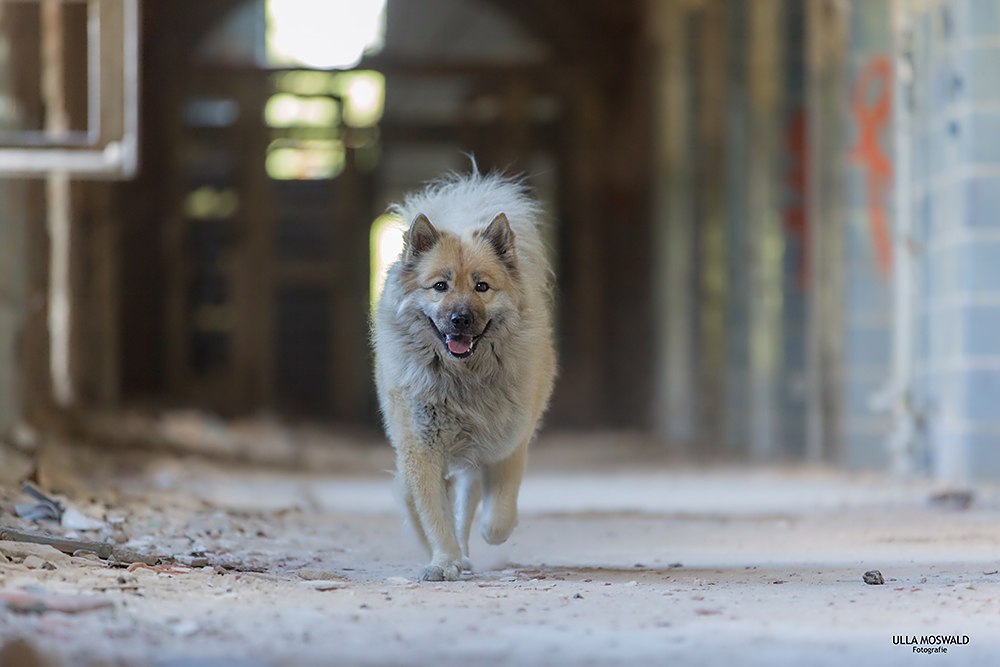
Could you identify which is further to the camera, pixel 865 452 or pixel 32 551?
pixel 865 452

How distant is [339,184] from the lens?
Result: 18781 millimetres

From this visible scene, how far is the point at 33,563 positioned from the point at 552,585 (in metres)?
1.91

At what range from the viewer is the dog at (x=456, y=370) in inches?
200

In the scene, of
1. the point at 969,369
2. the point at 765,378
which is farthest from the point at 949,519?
the point at 765,378

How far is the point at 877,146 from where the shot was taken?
10477 millimetres

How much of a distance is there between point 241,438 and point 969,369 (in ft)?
27.7

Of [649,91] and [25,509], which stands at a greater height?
[649,91]

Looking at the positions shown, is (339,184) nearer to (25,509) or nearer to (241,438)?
(241,438)

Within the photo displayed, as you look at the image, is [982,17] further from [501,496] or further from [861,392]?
[501,496]

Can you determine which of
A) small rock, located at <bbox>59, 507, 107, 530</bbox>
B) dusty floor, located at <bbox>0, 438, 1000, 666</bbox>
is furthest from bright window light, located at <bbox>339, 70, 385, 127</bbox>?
small rock, located at <bbox>59, 507, 107, 530</bbox>

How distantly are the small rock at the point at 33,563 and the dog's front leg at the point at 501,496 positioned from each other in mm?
1782

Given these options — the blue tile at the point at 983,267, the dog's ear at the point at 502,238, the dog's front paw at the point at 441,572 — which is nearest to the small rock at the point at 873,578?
the dog's front paw at the point at 441,572

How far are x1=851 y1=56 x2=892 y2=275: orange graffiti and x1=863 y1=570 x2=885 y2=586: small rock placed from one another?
239 inches

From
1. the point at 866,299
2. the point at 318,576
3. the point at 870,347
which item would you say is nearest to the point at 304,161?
the point at 866,299
